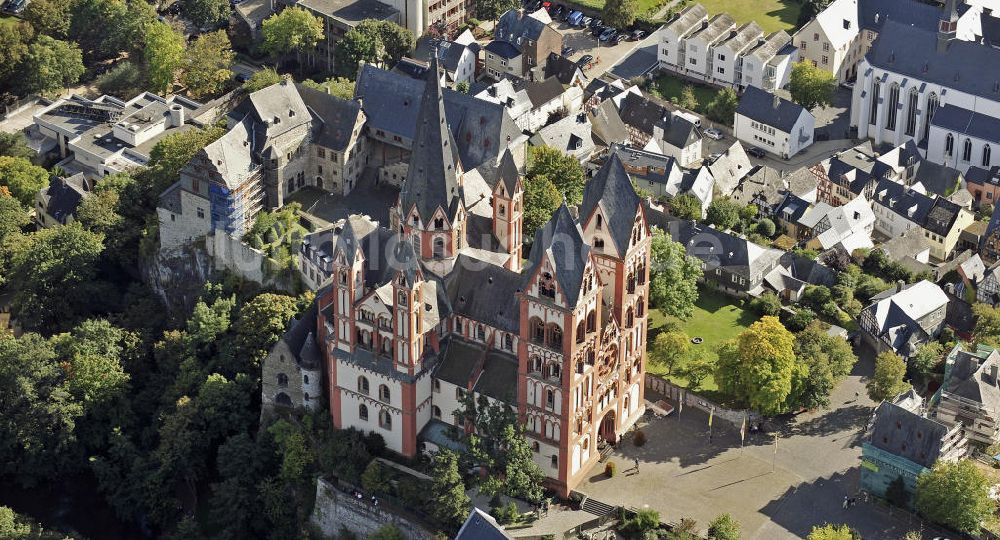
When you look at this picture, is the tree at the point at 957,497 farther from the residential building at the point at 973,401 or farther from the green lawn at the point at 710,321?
the green lawn at the point at 710,321

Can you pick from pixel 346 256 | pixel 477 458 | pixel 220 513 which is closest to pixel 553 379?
pixel 477 458

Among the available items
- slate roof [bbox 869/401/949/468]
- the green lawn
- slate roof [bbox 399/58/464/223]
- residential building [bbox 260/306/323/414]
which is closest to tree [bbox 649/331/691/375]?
the green lawn

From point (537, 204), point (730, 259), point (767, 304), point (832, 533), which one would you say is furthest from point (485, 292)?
point (730, 259)

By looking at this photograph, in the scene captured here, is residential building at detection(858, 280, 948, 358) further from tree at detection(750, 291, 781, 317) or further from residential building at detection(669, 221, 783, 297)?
residential building at detection(669, 221, 783, 297)

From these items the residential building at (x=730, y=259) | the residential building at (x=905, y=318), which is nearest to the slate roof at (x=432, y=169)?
the residential building at (x=730, y=259)

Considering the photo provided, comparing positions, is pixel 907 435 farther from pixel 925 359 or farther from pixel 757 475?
pixel 925 359
